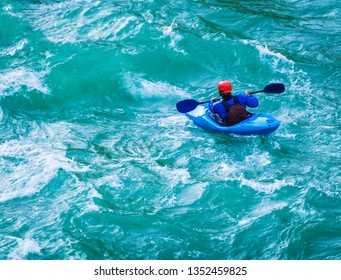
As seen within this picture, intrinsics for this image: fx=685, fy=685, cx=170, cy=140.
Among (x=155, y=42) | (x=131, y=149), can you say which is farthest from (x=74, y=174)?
(x=155, y=42)

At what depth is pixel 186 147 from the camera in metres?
9.78

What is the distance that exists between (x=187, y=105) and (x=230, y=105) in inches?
28.8

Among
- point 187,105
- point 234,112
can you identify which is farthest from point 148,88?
point 234,112

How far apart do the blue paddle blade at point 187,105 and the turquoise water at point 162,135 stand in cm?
A: 25

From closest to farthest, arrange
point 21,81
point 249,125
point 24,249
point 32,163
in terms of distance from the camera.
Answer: point 24,249 → point 32,163 → point 249,125 → point 21,81

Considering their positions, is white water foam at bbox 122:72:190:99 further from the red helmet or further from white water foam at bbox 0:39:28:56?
white water foam at bbox 0:39:28:56

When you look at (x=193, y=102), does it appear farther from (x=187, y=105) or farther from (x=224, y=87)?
(x=224, y=87)

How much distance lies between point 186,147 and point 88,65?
3.16 m

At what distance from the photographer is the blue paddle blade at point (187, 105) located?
10203 mm

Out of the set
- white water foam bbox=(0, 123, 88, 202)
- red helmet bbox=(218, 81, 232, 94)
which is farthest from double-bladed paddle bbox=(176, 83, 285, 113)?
white water foam bbox=(0, 123, 88, 202)

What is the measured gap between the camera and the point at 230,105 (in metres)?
9.87

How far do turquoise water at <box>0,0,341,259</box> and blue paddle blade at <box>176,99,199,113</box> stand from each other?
0.83 ft

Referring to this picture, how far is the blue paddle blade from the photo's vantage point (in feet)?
33.5

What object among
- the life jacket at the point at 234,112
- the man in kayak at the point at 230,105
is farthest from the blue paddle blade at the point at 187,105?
the life jacket at the point at 234,112
